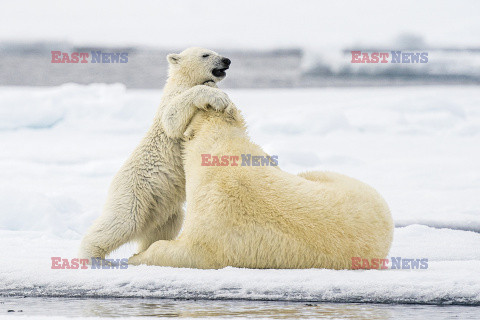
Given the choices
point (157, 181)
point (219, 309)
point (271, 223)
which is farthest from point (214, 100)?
point (219, 309)

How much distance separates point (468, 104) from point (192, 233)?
9.55 meters

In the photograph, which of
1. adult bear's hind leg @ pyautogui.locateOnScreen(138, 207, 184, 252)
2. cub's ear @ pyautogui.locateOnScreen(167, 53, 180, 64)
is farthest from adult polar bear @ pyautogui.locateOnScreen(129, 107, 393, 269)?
cub's ear @ pyautogui.locateOnScreen(167, 53, 180, 64)

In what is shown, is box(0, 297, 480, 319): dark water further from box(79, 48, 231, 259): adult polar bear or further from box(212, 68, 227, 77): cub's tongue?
box(212, 68, 227, 77): cub's tongue

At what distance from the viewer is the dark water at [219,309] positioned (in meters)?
2.40

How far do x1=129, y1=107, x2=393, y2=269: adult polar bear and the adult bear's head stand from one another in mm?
666

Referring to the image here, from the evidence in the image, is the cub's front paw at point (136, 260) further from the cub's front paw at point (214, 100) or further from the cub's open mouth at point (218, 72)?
the cub's open mouth at point (218, 72)

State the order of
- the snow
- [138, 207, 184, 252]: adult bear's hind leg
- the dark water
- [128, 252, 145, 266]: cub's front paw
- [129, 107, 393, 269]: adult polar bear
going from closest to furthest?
the dark water
the snow
[129, 107, 393, 269]: adult polar bear
[128, 252, 145, 266]: cub's front paw
[138, 207, 184, 252]: adult bear's hind leg

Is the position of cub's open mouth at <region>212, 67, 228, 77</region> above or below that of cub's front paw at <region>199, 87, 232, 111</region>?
above

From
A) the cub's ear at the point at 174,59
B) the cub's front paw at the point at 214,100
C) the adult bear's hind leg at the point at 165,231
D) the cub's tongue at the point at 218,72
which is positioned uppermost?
the cub's ear at the point at 174,59

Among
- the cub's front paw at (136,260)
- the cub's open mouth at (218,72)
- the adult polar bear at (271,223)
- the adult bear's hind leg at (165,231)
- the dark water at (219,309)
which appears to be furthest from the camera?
the cub's open mouth at (218,72)

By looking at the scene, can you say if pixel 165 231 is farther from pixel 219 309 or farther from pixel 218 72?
pixel 219 309

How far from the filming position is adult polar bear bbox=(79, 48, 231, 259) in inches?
132

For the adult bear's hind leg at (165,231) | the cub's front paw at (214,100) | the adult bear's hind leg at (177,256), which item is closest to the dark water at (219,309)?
the adult bear's hind leg at (177,256)

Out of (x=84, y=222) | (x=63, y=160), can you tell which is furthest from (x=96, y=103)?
(x=84, y=222)
